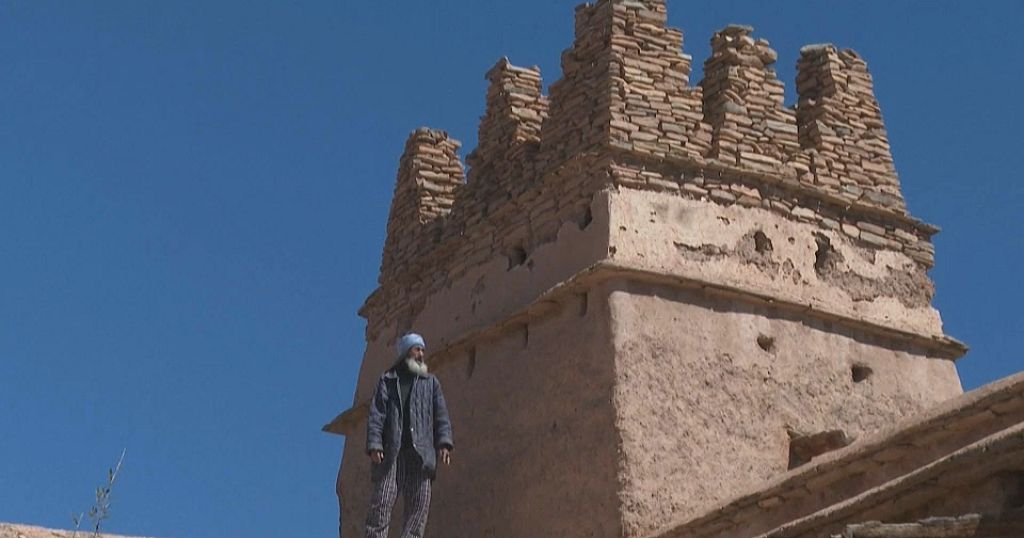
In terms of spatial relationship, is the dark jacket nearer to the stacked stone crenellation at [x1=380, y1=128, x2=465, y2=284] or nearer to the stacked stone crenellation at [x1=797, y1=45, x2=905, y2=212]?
the stacked stone crenellation at [x1=380, y1=128, x2=465, y2=284]

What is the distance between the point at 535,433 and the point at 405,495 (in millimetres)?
1110

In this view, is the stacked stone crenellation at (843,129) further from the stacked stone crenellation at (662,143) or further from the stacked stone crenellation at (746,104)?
the stacked stone crenellation at (746,104)

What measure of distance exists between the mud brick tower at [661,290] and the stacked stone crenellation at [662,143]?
2cm

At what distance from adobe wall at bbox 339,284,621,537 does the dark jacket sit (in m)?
0.81

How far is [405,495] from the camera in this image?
904cm

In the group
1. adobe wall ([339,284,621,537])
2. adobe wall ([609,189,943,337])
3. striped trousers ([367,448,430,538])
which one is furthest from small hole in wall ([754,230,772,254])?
striped trousers ([367,448,430,538])

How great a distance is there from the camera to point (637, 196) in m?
10.1

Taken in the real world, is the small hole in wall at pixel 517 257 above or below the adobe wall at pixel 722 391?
above

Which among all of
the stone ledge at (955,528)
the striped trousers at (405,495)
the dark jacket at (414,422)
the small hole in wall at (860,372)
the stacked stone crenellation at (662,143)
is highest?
the stacked stone crenellation at (662,143)

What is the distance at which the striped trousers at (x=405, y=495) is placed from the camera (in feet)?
29.0

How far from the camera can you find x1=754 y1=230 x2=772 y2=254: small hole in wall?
34.0ft

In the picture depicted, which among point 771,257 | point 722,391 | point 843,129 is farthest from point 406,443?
point 843,129

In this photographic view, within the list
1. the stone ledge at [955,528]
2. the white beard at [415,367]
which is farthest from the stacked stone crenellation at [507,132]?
the stone ledge at [955,528]

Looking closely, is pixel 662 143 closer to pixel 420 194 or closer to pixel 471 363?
pixel 471 363
